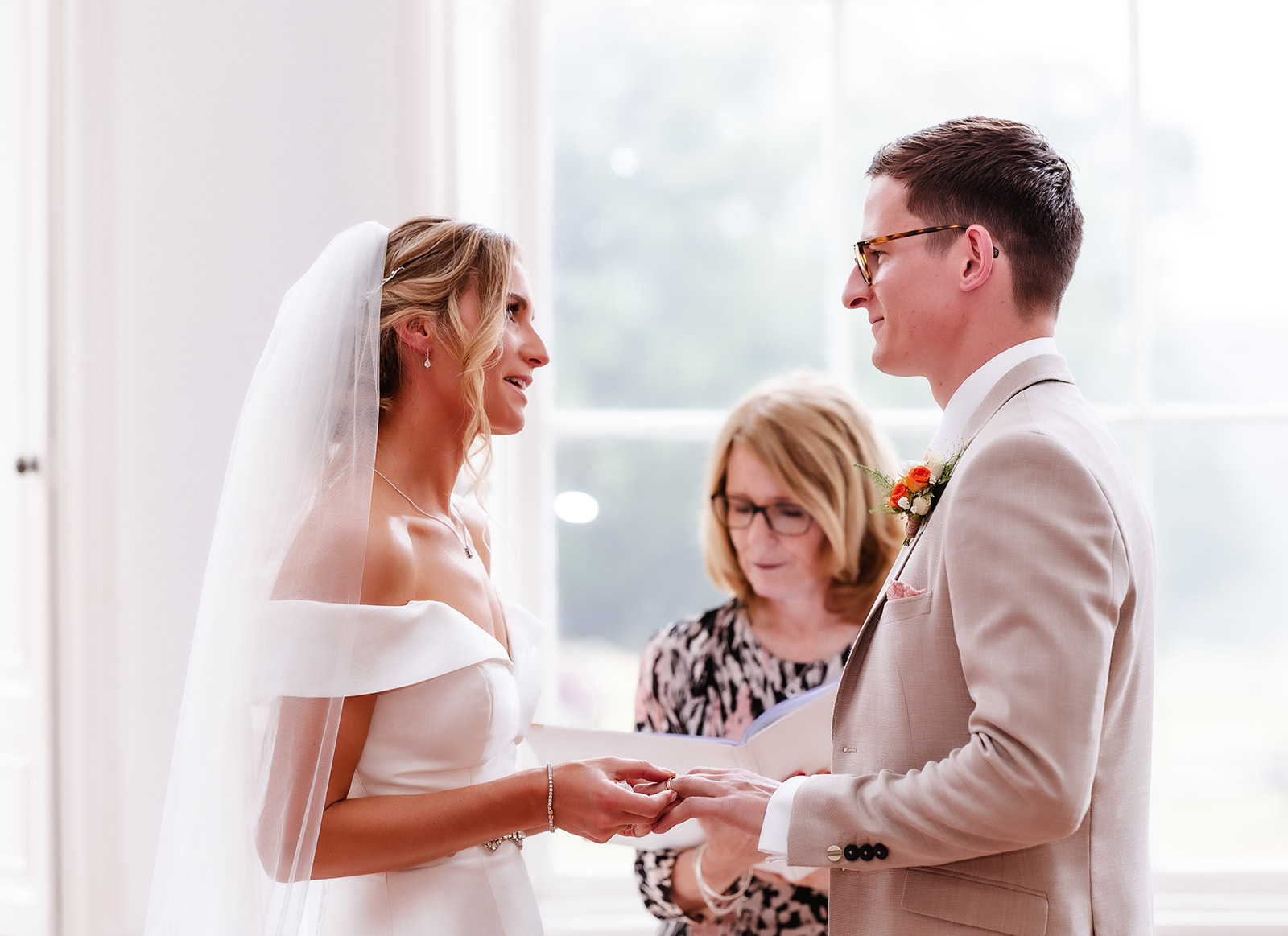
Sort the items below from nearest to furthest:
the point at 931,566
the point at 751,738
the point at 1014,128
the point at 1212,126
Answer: the point at 931,566
the point at 1014,128
the point at 751,738
the point at 1212,126

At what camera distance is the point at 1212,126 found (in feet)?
9.14

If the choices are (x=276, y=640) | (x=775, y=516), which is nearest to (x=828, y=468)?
(x=775, y=516)

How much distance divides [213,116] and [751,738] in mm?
1781

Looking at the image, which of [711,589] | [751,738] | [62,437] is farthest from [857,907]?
Result: [62,437]

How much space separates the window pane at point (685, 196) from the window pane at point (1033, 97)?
139 mm

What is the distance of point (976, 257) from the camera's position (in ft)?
4.42

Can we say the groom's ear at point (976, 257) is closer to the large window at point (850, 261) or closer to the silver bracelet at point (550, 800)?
the silver bracelet at point (550, 800)

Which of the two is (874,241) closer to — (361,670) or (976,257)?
(976,257)

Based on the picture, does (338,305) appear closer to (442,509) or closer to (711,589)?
(442,509)

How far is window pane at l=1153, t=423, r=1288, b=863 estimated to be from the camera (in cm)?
279

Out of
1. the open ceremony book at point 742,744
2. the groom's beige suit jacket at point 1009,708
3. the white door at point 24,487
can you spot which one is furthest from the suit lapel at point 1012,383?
the white door at point 24,487

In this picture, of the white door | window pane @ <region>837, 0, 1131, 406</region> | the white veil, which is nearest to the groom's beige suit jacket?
the white veil

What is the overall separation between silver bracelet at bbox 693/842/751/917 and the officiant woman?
0.18 meters

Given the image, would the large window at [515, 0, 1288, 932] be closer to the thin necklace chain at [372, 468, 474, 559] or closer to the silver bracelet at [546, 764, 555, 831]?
the thin necklace chain at [372, 468, 474, 559]
